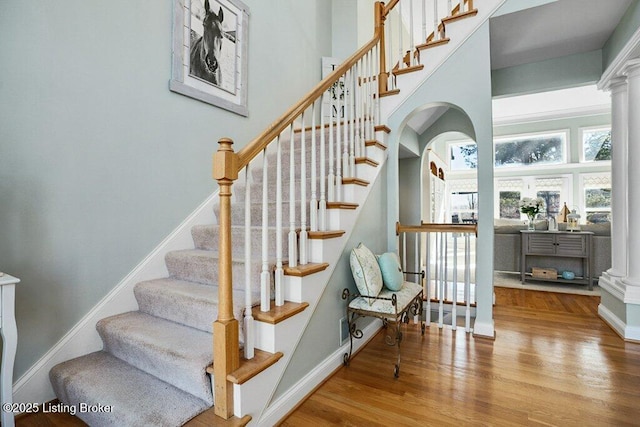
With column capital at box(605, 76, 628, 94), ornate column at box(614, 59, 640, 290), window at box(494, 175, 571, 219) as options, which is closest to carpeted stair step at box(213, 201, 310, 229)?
ornate column at box(614, 59, 640, 290)

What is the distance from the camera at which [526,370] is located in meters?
2.08

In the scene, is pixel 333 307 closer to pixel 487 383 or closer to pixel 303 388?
pixel 303 388

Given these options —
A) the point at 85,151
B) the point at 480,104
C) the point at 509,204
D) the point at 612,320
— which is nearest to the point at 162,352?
the point at 85,151

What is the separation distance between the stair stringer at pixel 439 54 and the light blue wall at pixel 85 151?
182cm

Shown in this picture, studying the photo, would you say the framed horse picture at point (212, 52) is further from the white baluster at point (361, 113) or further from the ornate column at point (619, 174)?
the ornate column at point (619, 174)

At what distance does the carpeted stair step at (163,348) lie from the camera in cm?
137

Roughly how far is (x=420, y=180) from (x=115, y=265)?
15.1 feet

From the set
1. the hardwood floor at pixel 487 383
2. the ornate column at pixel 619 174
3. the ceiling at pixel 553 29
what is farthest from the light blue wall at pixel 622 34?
the hardwood floor at pixel 487 383

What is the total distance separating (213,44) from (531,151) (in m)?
8.59

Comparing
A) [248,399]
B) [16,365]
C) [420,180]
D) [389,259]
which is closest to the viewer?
[248,399]

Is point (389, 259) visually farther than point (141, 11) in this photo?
Yes

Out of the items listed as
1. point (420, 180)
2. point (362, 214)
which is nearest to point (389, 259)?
point (362, 214)

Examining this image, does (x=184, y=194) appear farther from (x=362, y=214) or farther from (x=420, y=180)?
(x=420, y=180)

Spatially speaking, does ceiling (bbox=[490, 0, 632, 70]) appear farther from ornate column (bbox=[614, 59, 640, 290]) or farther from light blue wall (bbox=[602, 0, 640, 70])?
ornate column (bbox=[614, 59, 640, 290])
